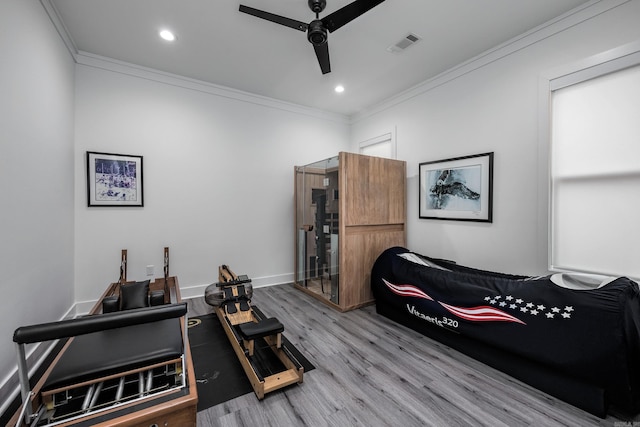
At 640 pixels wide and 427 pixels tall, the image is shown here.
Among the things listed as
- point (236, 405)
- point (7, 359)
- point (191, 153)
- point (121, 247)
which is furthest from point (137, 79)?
point (236, 405)

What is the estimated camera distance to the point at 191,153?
3672mm

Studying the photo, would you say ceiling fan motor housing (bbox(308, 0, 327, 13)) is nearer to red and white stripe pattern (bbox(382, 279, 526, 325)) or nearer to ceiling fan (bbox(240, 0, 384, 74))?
ceiling fan (bbox(240, 0, 384, 74))

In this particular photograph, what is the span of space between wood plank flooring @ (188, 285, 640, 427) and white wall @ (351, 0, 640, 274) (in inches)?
49.0

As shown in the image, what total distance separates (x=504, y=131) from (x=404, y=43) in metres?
1.41

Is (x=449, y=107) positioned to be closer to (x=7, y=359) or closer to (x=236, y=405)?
(x=236, y=405)

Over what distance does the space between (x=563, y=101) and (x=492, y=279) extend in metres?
1.76

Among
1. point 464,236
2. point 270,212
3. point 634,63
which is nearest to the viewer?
point 634,63

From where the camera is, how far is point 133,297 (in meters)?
2.36

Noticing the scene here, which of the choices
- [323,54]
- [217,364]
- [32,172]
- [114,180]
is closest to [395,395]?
[217,364]

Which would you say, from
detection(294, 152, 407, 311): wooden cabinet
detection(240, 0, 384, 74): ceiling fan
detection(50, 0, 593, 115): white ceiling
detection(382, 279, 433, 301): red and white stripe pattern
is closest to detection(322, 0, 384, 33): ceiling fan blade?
detection(240, 0, 384, 74): ceiling fan

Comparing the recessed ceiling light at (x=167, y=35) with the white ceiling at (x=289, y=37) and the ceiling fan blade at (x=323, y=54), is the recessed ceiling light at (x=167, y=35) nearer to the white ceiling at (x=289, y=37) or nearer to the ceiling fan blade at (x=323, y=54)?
the white ceiling at (x=289, y=37)

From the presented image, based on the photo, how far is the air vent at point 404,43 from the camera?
272cm

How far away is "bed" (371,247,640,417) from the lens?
5.13 feet

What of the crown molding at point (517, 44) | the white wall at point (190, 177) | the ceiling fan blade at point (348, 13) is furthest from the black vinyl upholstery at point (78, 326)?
the crown molding at point (517, 44)
